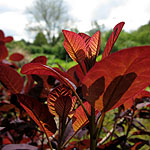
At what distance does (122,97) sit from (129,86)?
0.02 m

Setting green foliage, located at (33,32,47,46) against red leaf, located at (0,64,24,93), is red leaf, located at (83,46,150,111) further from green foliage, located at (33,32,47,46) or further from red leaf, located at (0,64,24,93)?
green foliage, located at (33,32,47,46)

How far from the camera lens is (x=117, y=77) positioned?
0.26 m

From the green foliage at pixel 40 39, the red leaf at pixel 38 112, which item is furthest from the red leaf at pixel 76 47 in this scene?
the green foliage at pixel 40 39

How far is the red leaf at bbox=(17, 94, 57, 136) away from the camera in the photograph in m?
0.36

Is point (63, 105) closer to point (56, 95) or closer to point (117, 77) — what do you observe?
point (56, 95)

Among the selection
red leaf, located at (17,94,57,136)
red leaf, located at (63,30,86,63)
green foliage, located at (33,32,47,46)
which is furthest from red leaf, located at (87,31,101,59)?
green foliage, located at (33,32,47,46)

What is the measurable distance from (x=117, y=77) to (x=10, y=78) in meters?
0.37

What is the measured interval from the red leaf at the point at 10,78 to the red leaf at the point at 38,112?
0.16 metres

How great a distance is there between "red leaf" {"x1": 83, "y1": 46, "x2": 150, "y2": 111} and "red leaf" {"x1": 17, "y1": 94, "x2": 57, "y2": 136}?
150mm

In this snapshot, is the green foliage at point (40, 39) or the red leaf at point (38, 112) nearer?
the red leaf at point (38, 112)

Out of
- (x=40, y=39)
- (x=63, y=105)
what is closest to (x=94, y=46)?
(x=63, y=105)

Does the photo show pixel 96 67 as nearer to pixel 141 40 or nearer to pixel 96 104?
pixel 96 104

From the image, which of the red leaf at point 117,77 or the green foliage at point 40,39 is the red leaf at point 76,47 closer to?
the red leaf at point 117,77

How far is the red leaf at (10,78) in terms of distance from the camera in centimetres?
48
